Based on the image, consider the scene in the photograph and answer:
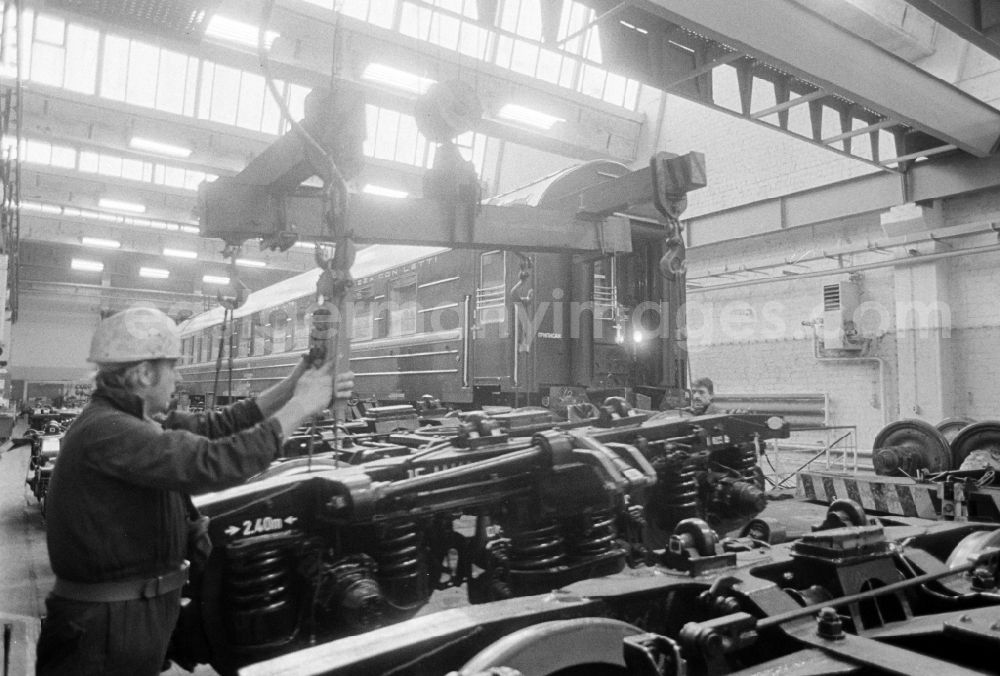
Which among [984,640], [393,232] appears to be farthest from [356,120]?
[984,640]

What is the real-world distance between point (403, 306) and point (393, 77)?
546 centimetres

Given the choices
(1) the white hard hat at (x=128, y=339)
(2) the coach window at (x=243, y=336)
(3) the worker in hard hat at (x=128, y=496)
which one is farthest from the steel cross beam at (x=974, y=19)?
(2) the coach window at (x=243, y=336)

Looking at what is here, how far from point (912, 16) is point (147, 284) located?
2328 cm

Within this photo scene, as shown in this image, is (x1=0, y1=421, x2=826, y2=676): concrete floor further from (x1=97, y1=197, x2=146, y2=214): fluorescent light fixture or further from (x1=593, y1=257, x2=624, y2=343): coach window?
(x1=97, y1=197, x2=146, y2=214): fluorescent light fixture

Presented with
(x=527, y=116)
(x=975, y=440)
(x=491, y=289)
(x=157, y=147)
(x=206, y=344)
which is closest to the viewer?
(x=975, y=440)

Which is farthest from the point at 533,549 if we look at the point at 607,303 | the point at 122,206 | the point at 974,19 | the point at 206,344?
the point at 122,206

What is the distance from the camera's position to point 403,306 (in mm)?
8727

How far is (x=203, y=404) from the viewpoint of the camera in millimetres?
15617

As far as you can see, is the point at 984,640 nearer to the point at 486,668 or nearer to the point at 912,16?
the point at 486,668

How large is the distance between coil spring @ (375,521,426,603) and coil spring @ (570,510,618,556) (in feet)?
2.22

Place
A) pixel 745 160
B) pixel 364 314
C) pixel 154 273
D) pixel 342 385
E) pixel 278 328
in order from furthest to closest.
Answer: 1. pixel 154 273
2. pixel 278 328
3. pixel 745 160
4. pixel 364 314
5. pixel 342 385

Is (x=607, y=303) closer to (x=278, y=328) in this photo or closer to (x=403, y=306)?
(x=403, y=306)

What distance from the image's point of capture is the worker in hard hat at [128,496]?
185 centimetres

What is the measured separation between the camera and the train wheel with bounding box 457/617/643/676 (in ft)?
4.97
